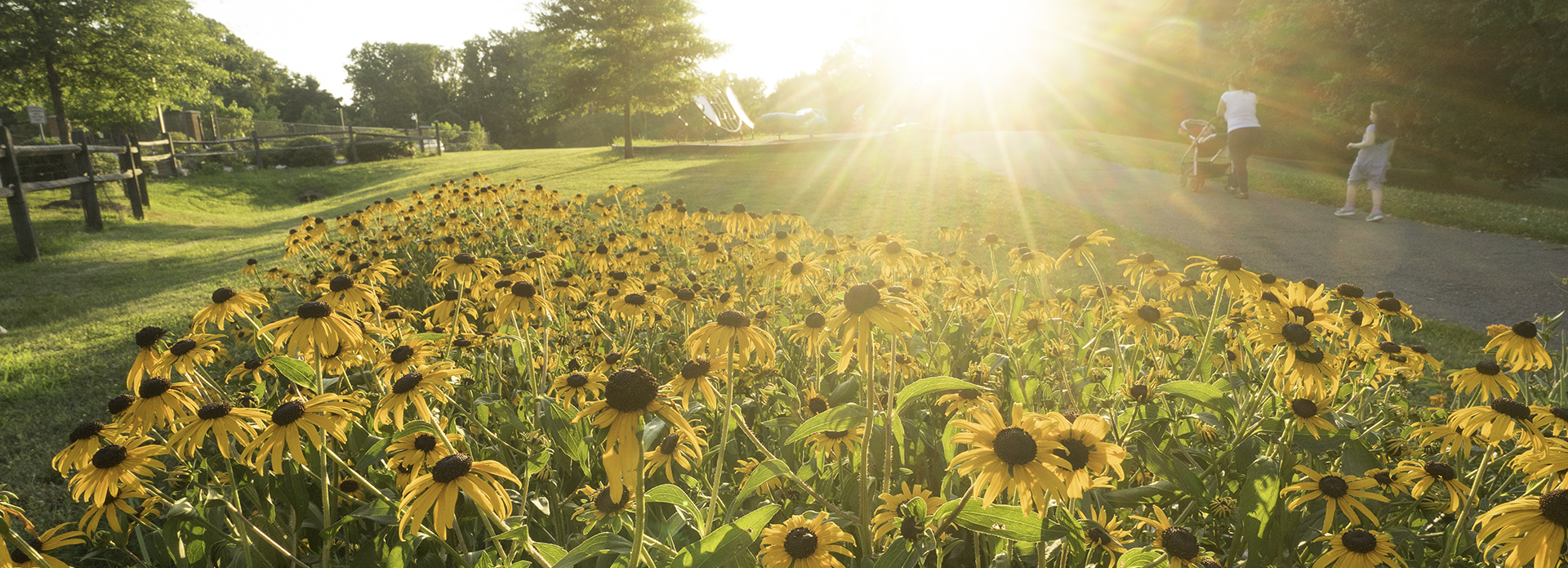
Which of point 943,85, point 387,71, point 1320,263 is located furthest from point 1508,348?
point 387,71

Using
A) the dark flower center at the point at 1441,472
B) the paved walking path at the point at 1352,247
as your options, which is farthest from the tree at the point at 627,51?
the dark flower center at the point at 1441,472

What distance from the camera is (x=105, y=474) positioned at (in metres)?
1.47

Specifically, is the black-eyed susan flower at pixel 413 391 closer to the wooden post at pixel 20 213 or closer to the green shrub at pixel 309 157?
the wooden post at pixel 20 213

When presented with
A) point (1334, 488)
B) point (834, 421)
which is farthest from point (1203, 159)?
point (834, 421)

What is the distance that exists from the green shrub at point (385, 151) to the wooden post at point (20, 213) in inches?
704

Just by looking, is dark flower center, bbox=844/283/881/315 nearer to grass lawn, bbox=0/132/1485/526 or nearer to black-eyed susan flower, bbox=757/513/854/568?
black-eyed susan flower, bbox=757/513/854/568

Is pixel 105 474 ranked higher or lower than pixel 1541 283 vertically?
higher

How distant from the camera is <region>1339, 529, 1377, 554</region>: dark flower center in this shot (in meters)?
1.40

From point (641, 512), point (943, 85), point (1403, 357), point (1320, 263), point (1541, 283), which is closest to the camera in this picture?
point (641, 512)

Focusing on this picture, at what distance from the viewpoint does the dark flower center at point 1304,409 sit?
175 centimetres

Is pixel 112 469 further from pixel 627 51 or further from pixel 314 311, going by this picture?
pixel 627 51

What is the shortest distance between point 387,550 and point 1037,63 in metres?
39.3

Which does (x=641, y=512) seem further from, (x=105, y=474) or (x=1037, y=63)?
(x=1037, y=63)

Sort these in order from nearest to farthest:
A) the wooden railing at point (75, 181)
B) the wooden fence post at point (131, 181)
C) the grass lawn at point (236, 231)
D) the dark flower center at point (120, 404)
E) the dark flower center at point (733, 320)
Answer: the dark flower center at point (733, 320), the dark flower center at point (120, 404), the grass lawn at point (236, 231), the wooden railing at point (75, 181), the wooden fence post at point (131, 181)
